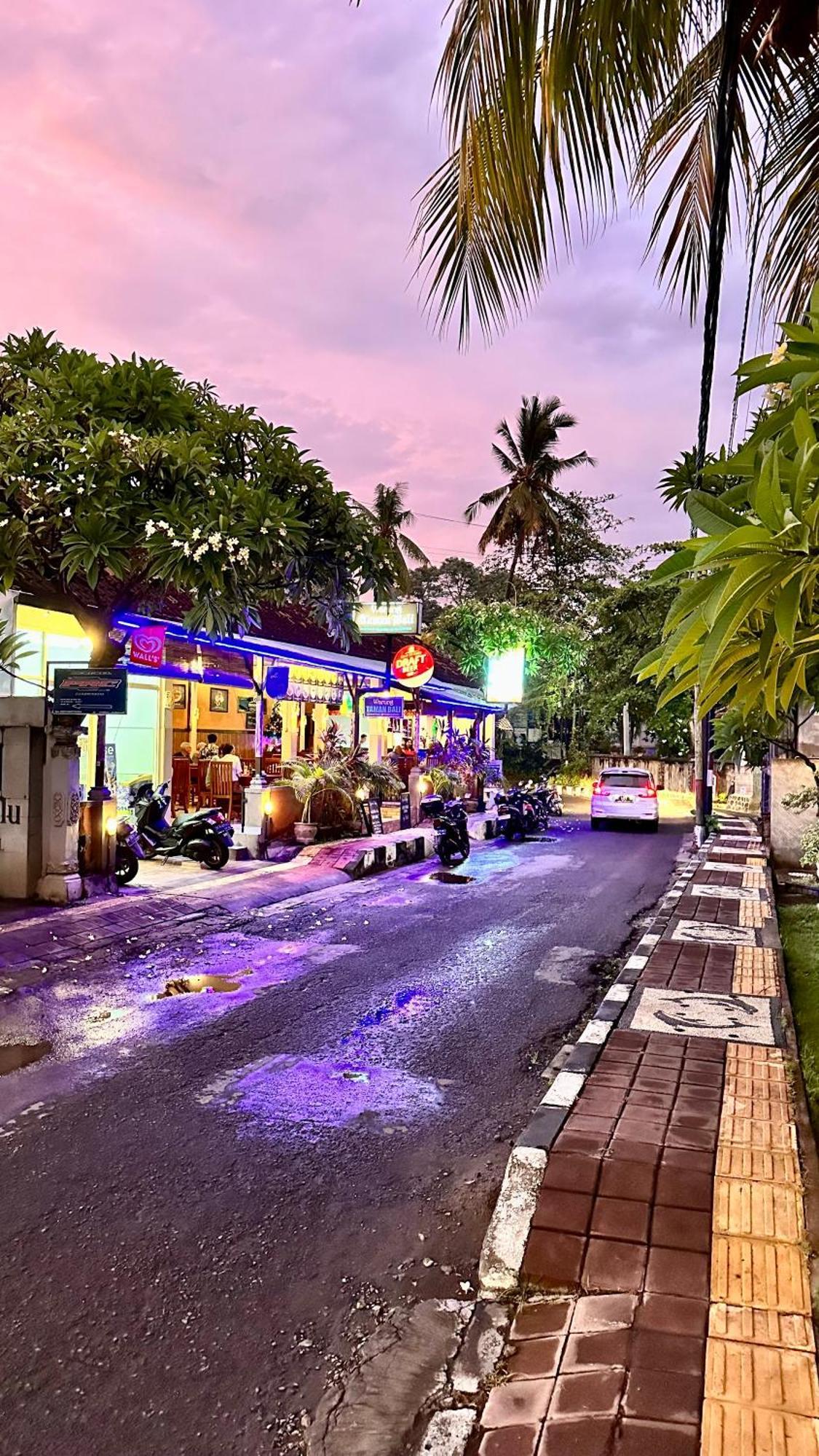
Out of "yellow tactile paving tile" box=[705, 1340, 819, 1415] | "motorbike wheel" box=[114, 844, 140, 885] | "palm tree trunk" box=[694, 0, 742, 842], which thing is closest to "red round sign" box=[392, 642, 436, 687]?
"motorbike wheel" box=[114, 844, 140, 885]

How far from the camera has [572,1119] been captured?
410 cm

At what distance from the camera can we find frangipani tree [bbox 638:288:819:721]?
1.42m

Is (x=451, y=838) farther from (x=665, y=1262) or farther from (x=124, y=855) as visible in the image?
(x=665, y=1262)

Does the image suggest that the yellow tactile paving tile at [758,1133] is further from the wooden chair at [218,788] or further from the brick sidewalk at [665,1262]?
the wooden chair at [218,788]

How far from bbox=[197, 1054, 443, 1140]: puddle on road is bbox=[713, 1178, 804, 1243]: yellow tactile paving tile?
68.9 inches

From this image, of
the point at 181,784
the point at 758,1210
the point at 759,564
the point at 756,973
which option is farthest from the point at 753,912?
the point at 181,784

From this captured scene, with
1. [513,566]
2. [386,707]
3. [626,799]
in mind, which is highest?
[513,566]

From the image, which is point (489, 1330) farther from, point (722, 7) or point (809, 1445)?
point (722, 7)

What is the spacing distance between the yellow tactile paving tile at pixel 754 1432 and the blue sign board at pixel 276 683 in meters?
13.5

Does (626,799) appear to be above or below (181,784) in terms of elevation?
below

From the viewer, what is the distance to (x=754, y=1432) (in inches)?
90.4

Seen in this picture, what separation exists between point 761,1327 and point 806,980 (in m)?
4.64

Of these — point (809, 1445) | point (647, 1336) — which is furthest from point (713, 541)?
point (647, 1336)

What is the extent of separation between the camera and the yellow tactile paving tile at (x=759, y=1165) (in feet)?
11.8
